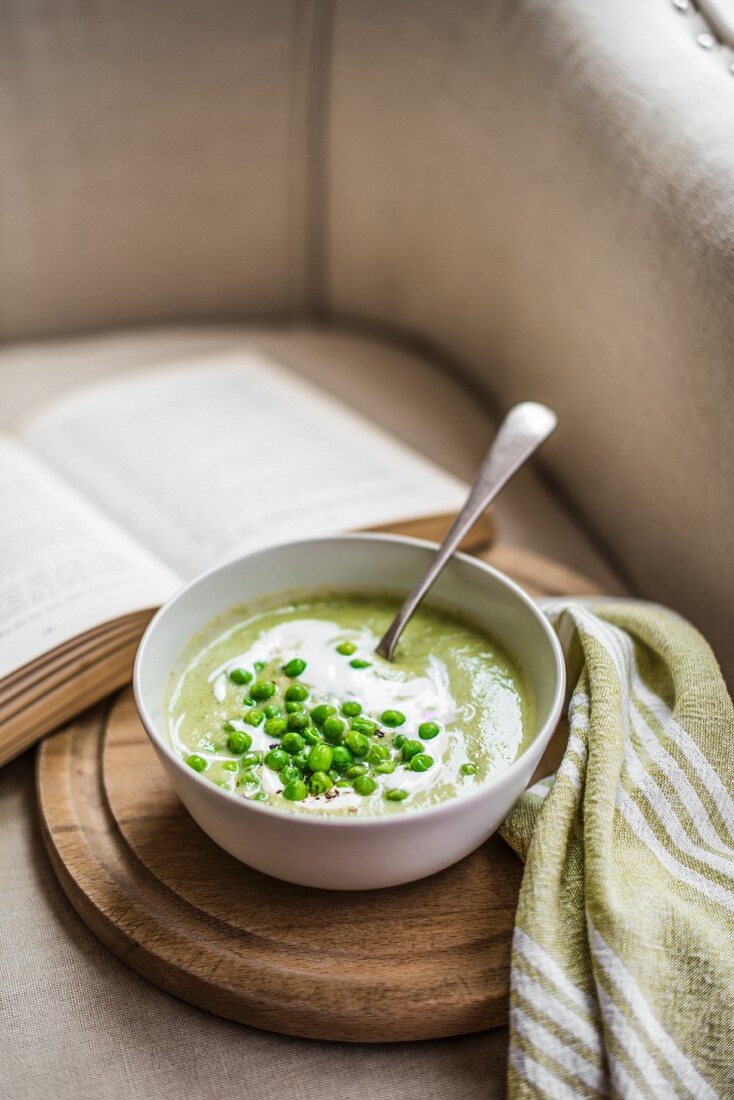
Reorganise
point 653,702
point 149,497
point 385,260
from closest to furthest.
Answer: point 653,702 → point 149,497 → point 385,260

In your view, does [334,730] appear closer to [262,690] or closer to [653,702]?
[262,690]

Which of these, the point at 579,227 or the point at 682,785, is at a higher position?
the point at 579,227

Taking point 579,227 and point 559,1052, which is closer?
point 559,1052

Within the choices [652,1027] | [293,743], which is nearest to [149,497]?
[293,743]

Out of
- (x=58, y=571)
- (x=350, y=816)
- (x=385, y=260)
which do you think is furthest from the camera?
(x=385, y=260)

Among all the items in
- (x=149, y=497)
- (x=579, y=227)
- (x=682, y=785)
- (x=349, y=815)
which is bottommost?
(x=149, y=497)

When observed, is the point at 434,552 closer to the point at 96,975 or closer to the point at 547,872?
the point at 547,872

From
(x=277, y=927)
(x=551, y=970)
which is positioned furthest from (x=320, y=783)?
(x=551, y=970)
